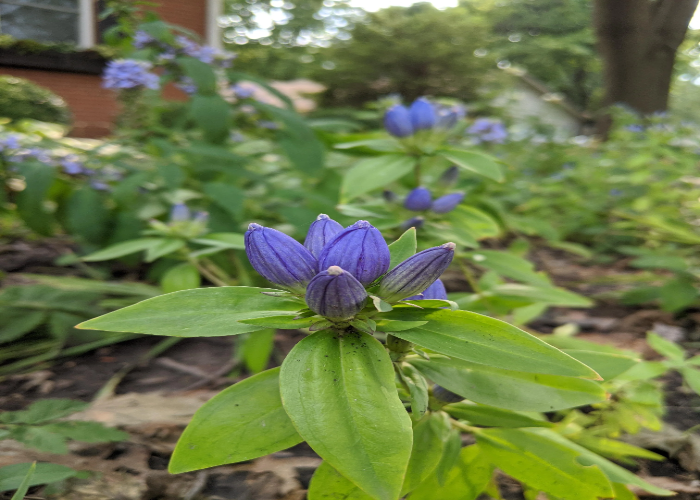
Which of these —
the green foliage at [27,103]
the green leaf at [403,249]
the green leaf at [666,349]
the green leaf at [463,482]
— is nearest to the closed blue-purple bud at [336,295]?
the green leaf at [403,249]

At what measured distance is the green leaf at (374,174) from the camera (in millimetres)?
1186

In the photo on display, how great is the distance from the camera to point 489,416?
2.53ft

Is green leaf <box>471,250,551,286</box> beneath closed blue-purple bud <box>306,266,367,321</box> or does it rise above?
beneath

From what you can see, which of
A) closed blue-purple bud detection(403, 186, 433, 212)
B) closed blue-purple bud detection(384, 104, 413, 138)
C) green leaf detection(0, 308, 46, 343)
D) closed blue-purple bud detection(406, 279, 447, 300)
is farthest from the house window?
closed blue-purple bud detection(406, 279, 447, 300)

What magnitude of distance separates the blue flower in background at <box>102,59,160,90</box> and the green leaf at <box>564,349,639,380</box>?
1.97 m

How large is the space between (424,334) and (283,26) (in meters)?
23.2

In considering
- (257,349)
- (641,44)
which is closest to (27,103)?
(257,349)

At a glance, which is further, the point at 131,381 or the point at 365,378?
the point at 131,381

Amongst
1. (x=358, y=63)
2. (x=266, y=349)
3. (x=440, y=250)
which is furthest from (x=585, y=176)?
(x=358, y=63)

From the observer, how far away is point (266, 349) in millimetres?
1254

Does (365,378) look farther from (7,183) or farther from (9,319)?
(7,183)

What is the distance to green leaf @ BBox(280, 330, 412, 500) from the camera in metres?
0.51

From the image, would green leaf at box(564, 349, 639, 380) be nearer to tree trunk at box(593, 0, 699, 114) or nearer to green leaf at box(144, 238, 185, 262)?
green leaf at box(144, 238, 185, 262)

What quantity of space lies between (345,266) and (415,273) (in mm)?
86
